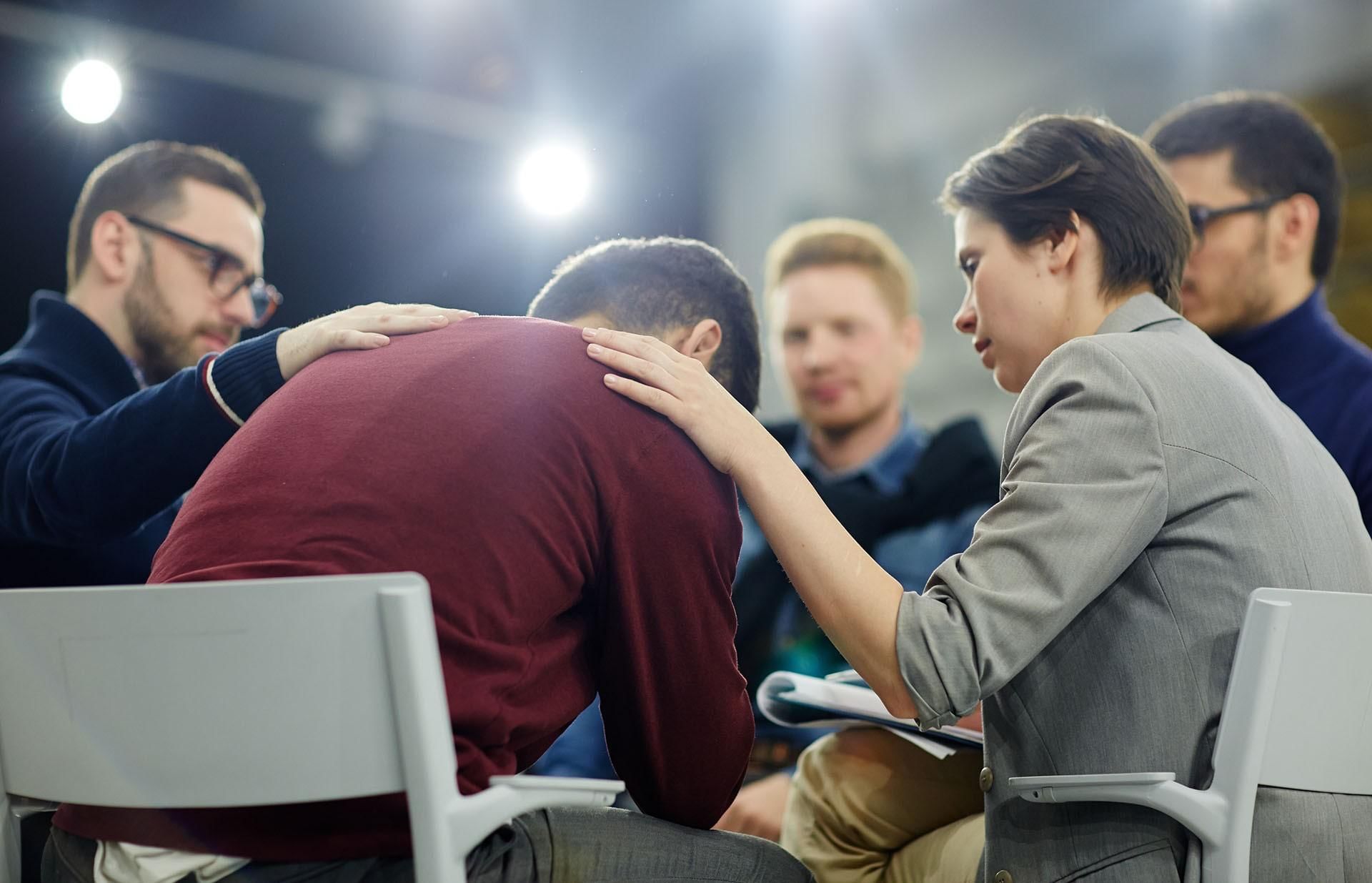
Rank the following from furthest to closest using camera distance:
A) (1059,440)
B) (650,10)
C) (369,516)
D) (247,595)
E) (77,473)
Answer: (650,10) → (77,473) → (1059,440) → (369,516) → (247,595)

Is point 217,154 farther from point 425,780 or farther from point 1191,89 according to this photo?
point 1191,89

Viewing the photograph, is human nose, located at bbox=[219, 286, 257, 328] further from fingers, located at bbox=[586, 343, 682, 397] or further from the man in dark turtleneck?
the man in dark turtleneck

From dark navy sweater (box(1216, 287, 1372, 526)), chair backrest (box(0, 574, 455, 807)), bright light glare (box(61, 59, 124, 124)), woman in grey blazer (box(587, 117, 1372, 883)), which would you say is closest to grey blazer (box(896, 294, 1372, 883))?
woman in grey blazer (box(587, 117, 1372, 883))

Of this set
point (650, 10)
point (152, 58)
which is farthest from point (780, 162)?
point (152, 58)

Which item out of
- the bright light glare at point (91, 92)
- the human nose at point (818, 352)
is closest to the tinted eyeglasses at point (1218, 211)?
the human nose at point (818, 352)

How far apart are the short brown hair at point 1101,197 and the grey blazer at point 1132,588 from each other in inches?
7.7

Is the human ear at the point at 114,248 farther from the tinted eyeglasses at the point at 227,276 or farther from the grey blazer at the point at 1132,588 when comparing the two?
the grey blazer at the point at 1132,588

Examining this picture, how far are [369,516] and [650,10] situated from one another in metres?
1.88

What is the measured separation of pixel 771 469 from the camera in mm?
1069

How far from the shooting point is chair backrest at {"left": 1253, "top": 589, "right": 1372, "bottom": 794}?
3.07 feet

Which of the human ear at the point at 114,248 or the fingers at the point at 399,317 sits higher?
the human ear at the point at 114,248

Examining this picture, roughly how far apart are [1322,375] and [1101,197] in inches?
46.3

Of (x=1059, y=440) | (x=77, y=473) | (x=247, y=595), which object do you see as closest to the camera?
(x=247, y=595)

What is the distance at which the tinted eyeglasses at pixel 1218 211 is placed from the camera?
215 cm
